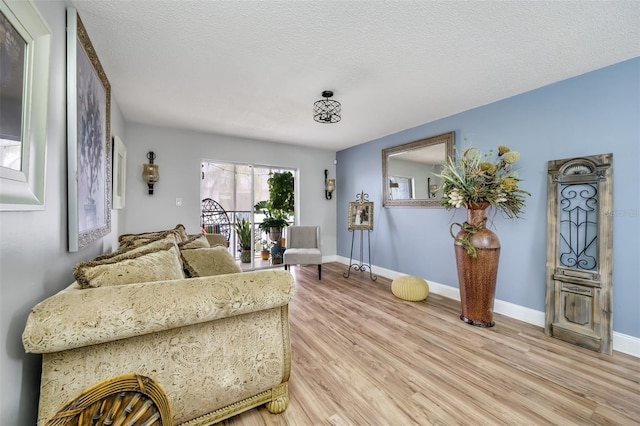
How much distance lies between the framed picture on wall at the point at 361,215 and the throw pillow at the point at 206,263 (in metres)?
2.68

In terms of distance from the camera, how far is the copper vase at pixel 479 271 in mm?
2469

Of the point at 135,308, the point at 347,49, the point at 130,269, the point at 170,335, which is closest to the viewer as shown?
the point at 135,308

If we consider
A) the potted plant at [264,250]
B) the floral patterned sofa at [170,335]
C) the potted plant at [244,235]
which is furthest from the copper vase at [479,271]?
the potted plant at [264,250]

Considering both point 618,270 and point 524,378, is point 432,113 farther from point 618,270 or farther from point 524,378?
point 524,378

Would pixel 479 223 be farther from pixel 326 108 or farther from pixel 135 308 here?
pixel 135 308

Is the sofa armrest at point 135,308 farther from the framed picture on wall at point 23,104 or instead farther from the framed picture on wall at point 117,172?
the framed picture on wall at point 117,172

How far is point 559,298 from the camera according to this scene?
230 cm

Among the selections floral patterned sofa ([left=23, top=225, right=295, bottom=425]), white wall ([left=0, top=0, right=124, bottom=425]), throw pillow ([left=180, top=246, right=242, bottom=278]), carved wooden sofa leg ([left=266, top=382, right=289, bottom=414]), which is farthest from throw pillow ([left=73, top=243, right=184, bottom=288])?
carved wooden sofa leg ([left=266, top=382, right=289, bottom=414])

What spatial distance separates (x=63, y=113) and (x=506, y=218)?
3734 mm

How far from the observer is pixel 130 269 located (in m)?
1.25

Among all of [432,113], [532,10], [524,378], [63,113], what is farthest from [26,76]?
[432,113]

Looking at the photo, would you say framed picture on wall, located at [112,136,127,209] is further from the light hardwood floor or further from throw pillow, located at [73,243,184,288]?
the light hardwood floor

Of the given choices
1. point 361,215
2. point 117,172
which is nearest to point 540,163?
point 361,215

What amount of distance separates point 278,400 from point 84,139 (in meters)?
1.95
